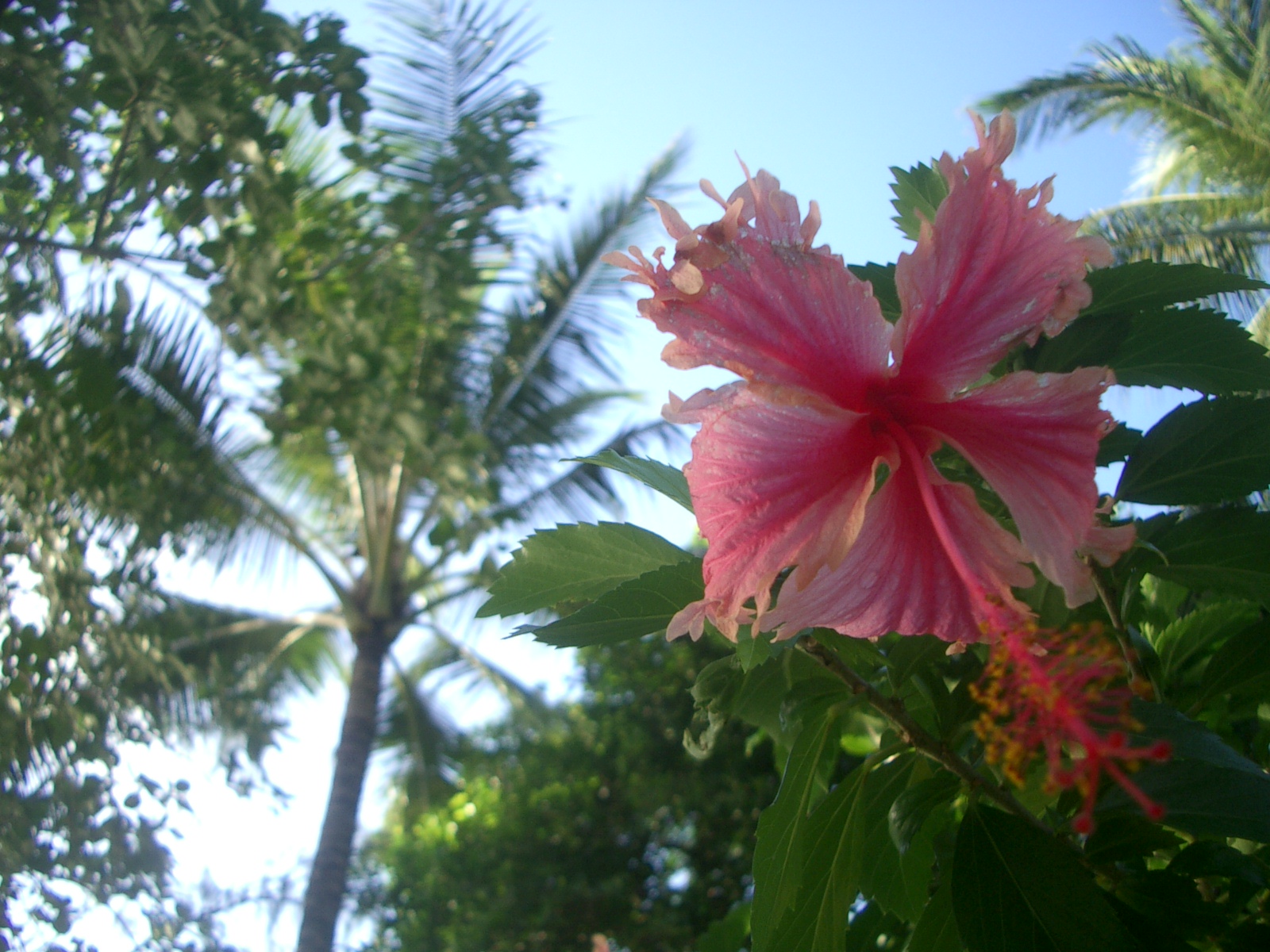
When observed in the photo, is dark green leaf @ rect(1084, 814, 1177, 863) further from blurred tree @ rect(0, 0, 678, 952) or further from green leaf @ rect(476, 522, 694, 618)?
blurred tree @ rect(0, 0, 678, 952)

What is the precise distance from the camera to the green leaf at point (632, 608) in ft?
2.59

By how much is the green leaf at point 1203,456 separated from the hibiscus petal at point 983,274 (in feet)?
0.82

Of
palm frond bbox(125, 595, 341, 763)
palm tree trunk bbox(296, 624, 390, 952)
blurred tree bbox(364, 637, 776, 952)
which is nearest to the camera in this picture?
palm frond bbox(125, 595, 341, 763)

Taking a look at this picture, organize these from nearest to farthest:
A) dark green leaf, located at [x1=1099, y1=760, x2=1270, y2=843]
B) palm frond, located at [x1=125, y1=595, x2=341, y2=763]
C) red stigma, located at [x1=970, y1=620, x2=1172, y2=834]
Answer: red stigma, located at [x1=970, y1=620, x2=1172, y2=834], dark green leaf, located at [x1=1099, y1=760, x2=1270, y2=843], palm frond, located at [x1=125, y1=595, x2=341, y2=763]

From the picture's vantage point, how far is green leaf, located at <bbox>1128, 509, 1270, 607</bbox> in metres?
0.83

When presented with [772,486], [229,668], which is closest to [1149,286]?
[772,486]

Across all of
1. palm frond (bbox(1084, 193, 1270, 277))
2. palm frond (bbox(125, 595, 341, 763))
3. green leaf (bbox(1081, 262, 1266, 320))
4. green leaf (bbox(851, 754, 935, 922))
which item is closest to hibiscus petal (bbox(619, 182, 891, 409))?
green leaf (bbox(1081, 262, 1266, 320))

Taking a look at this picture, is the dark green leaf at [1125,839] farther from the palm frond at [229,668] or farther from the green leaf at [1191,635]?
the palm frond at [229,668]

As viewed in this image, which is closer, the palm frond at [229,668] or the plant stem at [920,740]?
the plant stem at [920,740]

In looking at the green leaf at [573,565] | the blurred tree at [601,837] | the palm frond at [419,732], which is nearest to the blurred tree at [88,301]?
the green leaf at [573,565]

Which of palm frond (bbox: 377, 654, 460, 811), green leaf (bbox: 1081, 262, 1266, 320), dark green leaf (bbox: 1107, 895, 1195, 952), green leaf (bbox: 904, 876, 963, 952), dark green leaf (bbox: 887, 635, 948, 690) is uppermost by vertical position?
palm frond (bbox: 377, 654, 460, 811)

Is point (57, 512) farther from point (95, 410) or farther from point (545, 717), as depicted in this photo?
point (545, 717)

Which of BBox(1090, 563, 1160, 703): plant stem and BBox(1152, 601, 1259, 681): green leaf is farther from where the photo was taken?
BBox(1152, 601, 1259, 681): green leaf

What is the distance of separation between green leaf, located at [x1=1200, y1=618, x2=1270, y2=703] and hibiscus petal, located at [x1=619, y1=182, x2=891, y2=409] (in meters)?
0.52
